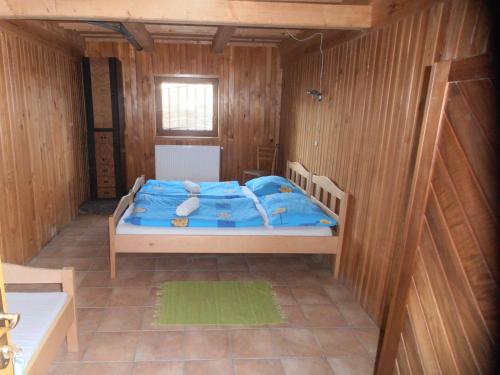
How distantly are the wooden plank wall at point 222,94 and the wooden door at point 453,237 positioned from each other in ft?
16.2

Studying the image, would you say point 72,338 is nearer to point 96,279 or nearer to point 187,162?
point 96,279

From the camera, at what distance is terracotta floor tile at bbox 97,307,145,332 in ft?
8.73

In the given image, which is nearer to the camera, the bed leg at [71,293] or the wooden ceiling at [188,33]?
the bed leg at [71,293]

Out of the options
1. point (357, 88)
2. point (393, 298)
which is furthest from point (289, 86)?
point (393, 298)

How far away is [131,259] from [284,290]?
1640 millimetres

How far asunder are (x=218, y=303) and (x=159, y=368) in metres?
0.84

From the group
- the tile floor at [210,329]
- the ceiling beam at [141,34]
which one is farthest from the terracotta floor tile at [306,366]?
the ceiling beam at [141,34]

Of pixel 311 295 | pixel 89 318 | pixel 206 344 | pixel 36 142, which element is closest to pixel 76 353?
pixel 89 318

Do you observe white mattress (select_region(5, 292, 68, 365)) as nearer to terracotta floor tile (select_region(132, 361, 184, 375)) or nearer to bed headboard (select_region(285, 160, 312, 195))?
terracotta floor tile (select_region(132, 361, 184, 375))

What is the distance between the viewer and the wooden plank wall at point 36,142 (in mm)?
3330

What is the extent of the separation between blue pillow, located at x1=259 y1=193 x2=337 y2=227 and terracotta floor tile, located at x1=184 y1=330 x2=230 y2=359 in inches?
46.5

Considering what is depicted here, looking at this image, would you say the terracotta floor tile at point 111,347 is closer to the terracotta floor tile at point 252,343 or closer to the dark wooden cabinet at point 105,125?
the terracotta floor tile at point 252,343

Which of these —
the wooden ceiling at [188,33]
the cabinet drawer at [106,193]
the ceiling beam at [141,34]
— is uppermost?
the wooden ceiling at [188,33]

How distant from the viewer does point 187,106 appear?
20.2ft
